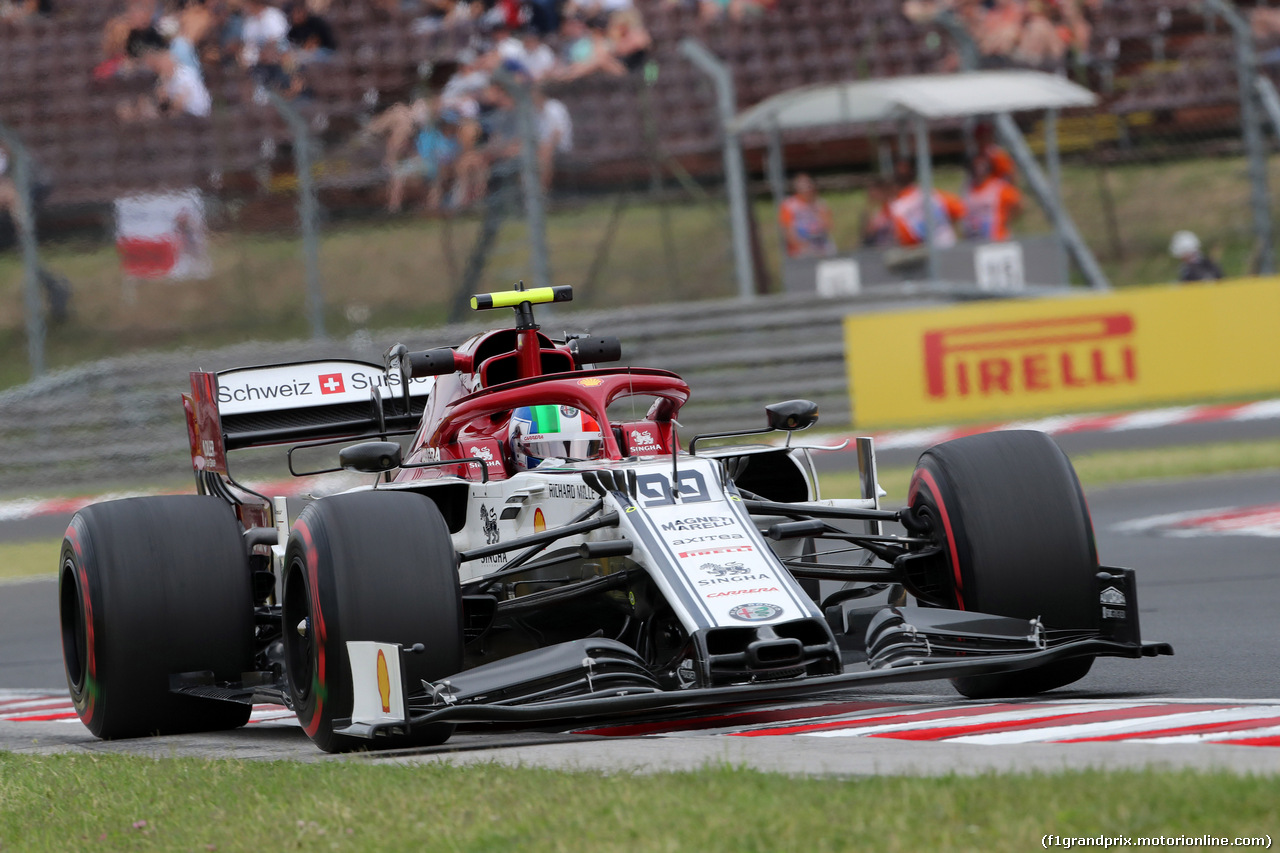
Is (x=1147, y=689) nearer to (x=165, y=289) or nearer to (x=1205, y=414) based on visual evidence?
(x=1205, y=414)

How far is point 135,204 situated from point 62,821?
1326 cm

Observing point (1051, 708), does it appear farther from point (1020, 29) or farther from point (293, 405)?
point (1020, 29)

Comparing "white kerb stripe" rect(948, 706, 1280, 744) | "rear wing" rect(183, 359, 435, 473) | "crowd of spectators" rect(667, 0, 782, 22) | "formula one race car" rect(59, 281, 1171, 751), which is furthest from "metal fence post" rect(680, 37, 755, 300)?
"white kerb stripe" rect(948, 706, 1280, 744)

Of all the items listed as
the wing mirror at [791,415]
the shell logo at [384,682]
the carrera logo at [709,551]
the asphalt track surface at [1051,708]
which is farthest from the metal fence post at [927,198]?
the shell logo at [384,682]

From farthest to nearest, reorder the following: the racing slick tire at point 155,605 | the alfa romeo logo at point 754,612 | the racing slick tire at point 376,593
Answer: the racing slick tire at point 155,605 < the racing slick tire at point 376,593 < the alfa romeo logo at point 754,612

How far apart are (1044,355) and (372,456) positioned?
11.6m

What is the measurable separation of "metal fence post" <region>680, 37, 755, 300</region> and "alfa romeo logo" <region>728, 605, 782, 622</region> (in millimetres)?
12619

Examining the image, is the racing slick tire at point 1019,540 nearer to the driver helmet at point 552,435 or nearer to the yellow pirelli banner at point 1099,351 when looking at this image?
the driver helmet at point 552,435

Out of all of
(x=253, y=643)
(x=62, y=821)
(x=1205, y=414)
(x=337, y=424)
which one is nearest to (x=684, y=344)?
(x=1205, y=414)

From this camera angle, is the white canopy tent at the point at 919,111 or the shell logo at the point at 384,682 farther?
the white canopy tent at the point at 919,111

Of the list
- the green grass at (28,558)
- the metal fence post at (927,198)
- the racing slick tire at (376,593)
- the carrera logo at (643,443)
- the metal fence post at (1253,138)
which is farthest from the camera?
the metal fence post at (1253,138)

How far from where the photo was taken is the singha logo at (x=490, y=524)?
670 cm

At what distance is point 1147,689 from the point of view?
21.1 ft

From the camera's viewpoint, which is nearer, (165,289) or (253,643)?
(253,643)
